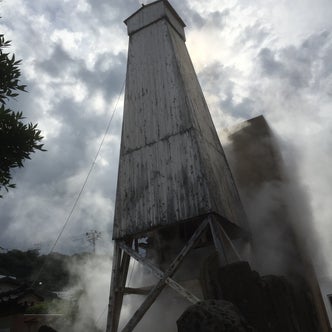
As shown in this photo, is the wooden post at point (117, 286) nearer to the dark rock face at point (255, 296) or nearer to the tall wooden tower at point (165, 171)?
the tall wooden tower at point (165, 171)

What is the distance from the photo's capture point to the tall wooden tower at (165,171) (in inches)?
335

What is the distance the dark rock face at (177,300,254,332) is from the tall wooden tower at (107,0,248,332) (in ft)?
13.2

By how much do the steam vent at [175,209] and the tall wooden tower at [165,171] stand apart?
32 millimetres

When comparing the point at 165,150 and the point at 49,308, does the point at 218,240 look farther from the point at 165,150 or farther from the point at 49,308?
the point at 49,308

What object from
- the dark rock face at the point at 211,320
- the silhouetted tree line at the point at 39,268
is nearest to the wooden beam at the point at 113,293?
the dark rock face at the point at 211,320

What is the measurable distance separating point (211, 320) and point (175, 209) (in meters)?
5.36

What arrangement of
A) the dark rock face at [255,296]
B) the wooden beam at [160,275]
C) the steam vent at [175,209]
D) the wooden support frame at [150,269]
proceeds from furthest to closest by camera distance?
the wooden support frame at [150,269]
the wooden beam at [160,275]
the steam vent at [175,209]
the dark rock face at [255,296]

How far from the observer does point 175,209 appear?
8.74 meters

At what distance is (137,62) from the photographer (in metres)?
12.4

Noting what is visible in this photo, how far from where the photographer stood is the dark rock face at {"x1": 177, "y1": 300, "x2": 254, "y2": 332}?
11.0 ft

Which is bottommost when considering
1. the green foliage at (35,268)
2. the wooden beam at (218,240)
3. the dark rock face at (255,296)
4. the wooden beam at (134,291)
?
the dark rock face at (255,296)

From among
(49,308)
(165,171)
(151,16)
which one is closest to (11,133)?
(165,171)

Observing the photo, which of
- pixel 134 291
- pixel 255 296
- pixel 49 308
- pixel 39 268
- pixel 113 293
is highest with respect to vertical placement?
pixel 39 268

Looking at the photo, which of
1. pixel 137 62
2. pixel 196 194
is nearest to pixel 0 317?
pixel 196 194
